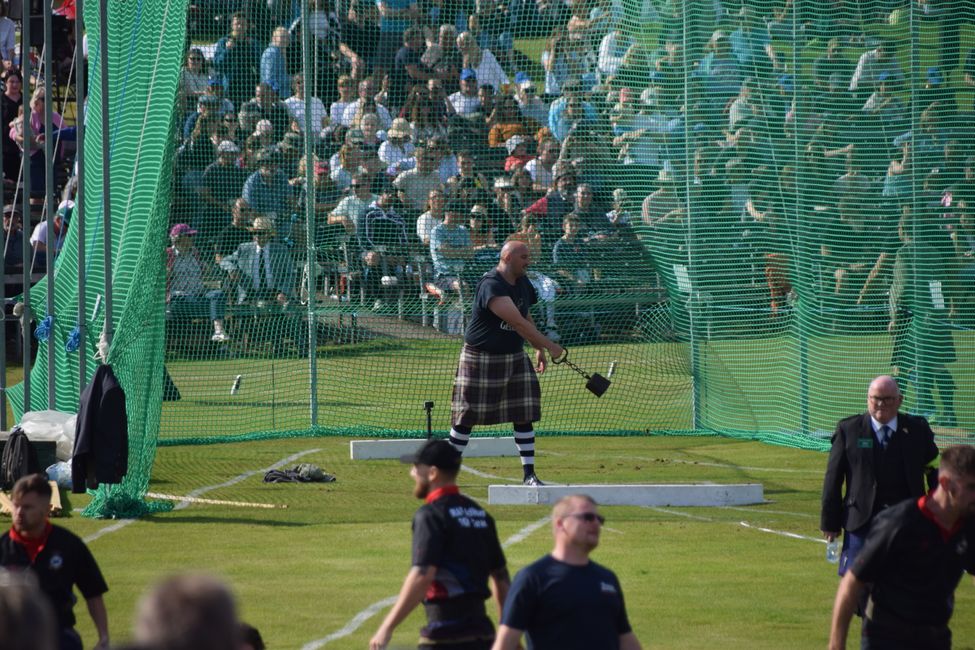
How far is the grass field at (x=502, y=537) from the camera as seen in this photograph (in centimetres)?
761

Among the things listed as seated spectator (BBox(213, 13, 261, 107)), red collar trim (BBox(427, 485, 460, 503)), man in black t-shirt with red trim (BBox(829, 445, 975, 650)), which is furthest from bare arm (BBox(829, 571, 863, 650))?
seated spectator (BBox(213, 13, 261, 107))

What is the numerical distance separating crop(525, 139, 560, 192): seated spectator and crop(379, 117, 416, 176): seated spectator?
135 centimetres

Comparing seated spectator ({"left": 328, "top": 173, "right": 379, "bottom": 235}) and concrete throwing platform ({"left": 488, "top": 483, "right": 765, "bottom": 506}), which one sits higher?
seated spectator ({"left": 328, "top": 173, "right": 379, "bottom": 235})

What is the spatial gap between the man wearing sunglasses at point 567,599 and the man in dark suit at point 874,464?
267 cm

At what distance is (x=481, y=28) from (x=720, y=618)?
9570 mm

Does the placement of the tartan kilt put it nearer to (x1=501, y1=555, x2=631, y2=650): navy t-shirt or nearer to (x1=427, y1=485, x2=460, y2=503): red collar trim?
(x1=427, y1=485, x2=460, y2=503): red collar trim

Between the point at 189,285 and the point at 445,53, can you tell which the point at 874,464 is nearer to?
the point at 445,53

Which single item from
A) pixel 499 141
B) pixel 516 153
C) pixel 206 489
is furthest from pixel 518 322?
pixel 499 141

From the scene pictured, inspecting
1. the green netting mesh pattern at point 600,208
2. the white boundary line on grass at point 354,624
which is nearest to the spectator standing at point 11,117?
the green netting mesh pattern at point 600,208

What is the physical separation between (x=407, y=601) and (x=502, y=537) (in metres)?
4.42

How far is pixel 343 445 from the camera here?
14.3 meters

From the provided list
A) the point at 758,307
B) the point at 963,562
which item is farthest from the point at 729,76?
the point at 963,562

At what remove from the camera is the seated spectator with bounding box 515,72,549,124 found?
16062mm

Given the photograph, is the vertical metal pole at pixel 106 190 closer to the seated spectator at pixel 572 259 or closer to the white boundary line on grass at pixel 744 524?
the white boundary line on grass at pixel 744 524
